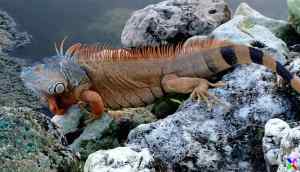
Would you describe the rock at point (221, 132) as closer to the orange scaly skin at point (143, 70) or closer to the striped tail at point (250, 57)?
the striped tail at point (250, 57)

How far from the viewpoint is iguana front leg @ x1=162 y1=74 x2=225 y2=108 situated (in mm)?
4738

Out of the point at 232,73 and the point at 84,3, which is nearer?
the point at 232,73

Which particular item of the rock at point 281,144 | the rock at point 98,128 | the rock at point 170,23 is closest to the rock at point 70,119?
the rock at point 98,128

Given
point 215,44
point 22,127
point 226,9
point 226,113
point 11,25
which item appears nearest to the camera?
point 22,127

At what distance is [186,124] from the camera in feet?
14.6

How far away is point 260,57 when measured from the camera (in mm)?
4871

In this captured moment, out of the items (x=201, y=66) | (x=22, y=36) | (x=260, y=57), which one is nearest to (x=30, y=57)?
(x=22, y=36)

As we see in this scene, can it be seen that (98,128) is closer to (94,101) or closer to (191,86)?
(94,101)

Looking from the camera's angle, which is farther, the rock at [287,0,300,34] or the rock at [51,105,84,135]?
the rock at [287,0,300,34]

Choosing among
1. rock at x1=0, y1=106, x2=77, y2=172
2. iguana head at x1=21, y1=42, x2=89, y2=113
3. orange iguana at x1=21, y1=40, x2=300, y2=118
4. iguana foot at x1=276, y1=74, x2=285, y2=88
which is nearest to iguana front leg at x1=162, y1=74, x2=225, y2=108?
orange iguana at x1=21, y1=40, x2=300, y2=118

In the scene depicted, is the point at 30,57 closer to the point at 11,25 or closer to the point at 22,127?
the point at 11,25

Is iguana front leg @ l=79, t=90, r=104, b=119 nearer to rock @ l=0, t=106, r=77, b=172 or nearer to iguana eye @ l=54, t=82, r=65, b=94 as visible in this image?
iguana eye @ l=54, t=82, r=65, b=94

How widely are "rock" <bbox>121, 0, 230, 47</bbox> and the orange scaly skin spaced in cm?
63

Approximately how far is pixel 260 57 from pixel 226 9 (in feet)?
5.53
